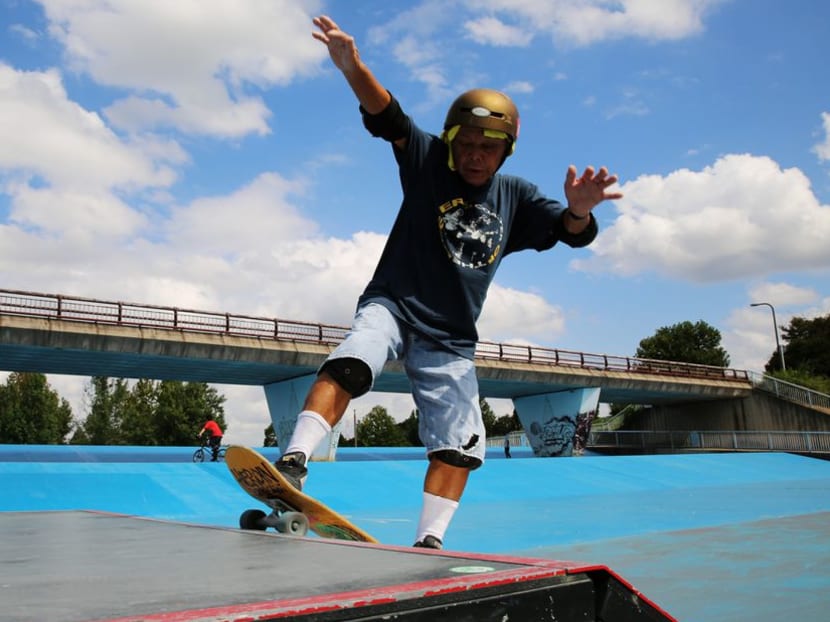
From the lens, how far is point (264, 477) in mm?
2189

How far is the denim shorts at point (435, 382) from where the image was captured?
8.87 ft

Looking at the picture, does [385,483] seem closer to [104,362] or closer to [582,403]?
[104,362]

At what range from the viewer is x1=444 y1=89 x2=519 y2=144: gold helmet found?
8.84ft

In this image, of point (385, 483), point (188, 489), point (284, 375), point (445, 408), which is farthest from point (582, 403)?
point (445, 408)

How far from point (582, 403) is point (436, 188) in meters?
27.5

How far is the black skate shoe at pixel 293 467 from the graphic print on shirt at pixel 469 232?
1013 mm

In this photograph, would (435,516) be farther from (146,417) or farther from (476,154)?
(146,417)

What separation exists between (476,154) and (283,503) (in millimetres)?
1555

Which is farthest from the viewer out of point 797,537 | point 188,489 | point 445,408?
point 188,489

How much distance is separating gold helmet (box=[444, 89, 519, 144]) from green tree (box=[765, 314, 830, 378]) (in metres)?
50.7

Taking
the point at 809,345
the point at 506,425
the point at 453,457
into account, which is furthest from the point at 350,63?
the point at 506,425

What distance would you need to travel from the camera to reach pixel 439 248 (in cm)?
282

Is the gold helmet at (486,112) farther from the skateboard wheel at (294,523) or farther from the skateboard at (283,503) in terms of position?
the skateboard wheel at (294,523)

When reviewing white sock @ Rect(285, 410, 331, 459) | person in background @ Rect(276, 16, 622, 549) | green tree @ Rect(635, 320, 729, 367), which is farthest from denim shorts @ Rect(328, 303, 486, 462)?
green tree @ Rect(635, 320, 729, 367)
